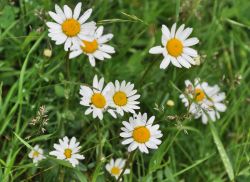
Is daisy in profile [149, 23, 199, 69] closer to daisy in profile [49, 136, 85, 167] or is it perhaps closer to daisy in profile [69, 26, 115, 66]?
daisy in profile [69, 26, 115, 66]

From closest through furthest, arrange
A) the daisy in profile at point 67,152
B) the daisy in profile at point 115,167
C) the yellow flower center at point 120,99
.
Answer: the daisy in profile at point 67,152
the yellow flower center at point 120,99
the daisy in profile at point 115,167

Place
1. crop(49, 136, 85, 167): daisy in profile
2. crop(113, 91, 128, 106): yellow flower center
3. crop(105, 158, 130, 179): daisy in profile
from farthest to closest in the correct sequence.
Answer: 1. crop(105, 158, 130, 179): daisy in profile
2. crop(113, 91, 128, 106): yellow flower center
3. crop(49, 136, 85, 167): daisy in profile

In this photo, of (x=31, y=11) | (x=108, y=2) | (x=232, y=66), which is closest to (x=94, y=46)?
(x=31, y=11)

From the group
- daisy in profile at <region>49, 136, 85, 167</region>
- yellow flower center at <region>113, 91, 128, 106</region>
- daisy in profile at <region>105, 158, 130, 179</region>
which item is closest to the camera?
daisy in profile at <region>49, 136, 85, 167</region>

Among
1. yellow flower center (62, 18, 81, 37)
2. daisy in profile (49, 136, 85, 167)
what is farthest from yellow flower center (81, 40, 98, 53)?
daisy in profile (49, 136, 85, 167)

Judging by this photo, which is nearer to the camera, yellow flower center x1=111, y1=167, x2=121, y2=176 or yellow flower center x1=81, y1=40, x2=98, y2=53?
yellow flower center x1=81, y1=40, x2=98, y2=53

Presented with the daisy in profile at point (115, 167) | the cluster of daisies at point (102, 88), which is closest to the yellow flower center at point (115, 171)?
the daisy in profile at point (115, 167)

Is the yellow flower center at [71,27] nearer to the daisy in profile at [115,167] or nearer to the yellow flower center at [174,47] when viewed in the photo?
the yellow flower center at [174,47]
